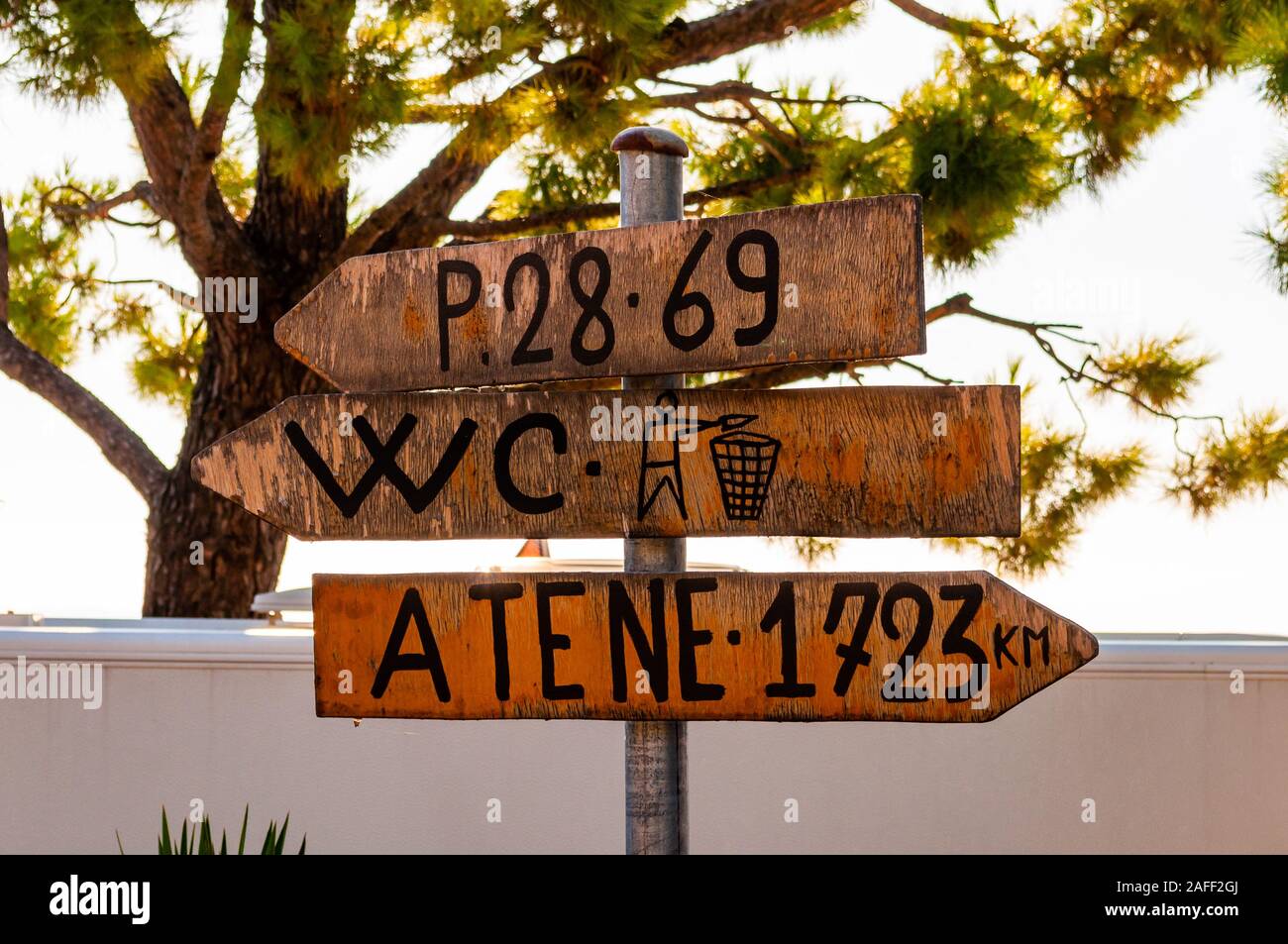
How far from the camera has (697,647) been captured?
5.56ft

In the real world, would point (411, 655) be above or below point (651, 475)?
below

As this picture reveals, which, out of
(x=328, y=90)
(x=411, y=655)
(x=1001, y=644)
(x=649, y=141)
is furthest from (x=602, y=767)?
(x=328, y=90)

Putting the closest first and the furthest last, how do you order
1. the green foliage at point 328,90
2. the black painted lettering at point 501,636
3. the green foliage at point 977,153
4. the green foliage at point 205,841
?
1. the black painted lettering at point 501,636
2. the green foliage at point 205,841
3. the green foliage at point 328,90
4. the green foliage at point 977,153

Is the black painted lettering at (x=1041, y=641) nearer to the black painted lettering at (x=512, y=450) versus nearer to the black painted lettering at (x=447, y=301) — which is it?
the black painted lettering at (x=512, y=450)

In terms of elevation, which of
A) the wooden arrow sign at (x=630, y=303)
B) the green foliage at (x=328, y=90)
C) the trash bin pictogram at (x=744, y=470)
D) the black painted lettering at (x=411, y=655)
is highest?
the green foliage at (x=328, y=90)

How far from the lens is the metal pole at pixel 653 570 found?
1766mm

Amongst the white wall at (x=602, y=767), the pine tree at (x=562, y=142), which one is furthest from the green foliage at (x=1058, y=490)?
the white wall at (x=602, y=767)

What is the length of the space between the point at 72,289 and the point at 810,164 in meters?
4.38

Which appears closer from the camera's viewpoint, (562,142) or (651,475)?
(651,475)

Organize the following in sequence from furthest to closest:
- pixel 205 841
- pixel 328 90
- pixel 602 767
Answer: pixel 328 90, pixel 602 767, pixel 205 841

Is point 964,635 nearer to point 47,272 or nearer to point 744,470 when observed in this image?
point 744,470

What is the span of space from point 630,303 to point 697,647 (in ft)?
1.59

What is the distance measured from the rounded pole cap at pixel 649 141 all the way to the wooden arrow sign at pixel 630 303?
151mm
